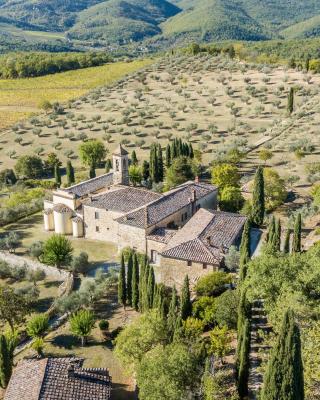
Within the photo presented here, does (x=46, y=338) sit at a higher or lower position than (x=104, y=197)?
lower

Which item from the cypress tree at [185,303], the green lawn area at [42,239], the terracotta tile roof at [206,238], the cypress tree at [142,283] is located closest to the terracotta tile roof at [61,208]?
the green lawn area at [42,239]

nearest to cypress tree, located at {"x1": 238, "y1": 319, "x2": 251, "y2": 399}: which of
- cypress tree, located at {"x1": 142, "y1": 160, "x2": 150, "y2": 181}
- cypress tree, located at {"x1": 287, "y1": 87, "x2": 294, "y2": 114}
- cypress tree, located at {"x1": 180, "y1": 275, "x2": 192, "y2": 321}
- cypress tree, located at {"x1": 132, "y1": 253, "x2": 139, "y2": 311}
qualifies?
cypress tree, located at {"x1": 180, "y1": 275, "x2": 192, "y2": 321}

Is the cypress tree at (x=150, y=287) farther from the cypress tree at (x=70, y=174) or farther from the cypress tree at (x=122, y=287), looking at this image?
the cypress tree at (x=70, y=174)

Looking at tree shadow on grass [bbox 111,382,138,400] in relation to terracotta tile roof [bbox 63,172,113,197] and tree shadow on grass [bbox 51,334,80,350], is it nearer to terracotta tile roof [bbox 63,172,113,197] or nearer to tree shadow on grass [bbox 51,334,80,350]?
tree shadow on grass [bbox 51,334,80,350]

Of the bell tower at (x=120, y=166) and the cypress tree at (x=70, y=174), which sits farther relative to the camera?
the cypress tree at (x=70, y=174)

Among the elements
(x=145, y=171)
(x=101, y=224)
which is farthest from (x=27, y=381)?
(x=145, y=171)

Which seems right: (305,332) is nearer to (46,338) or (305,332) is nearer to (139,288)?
(139,288)

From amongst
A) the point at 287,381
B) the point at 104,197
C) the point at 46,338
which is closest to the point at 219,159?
the point at 104,197
